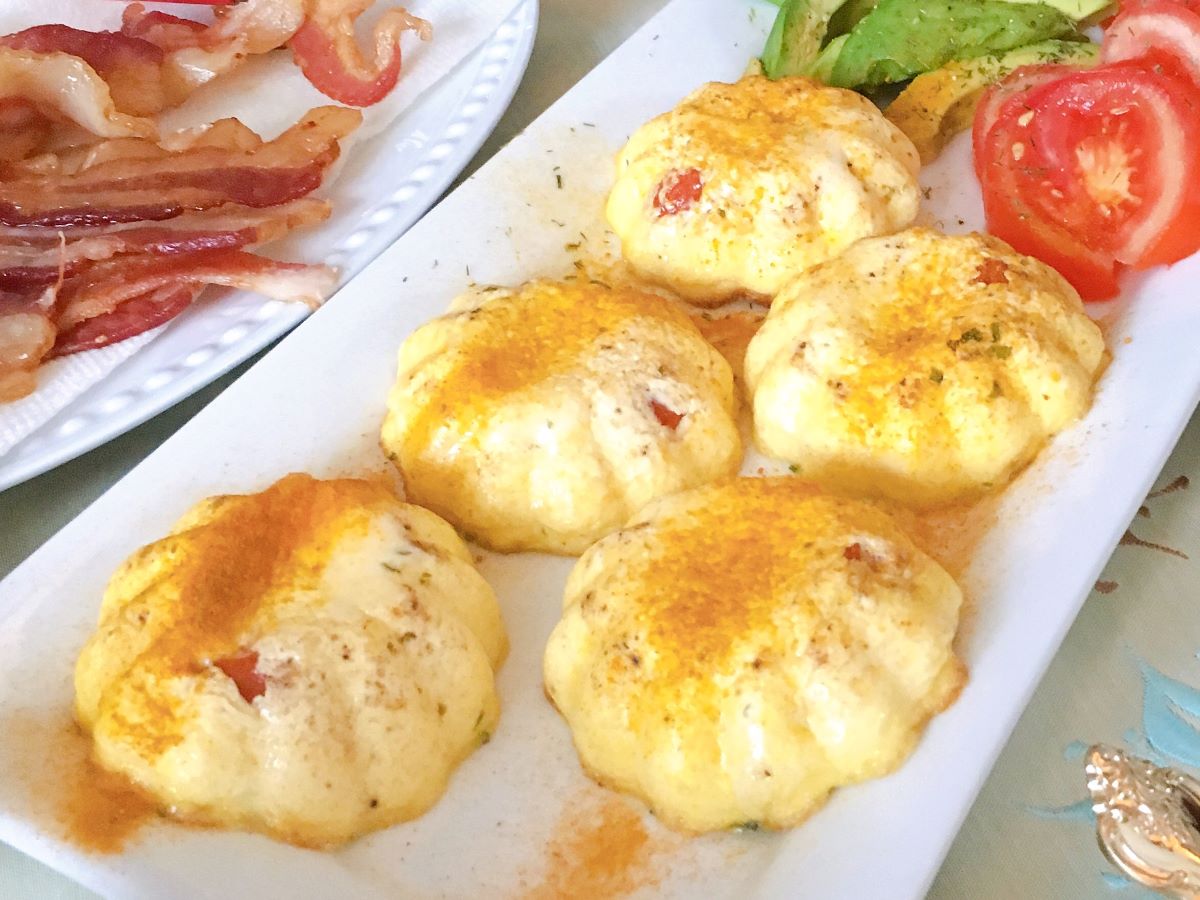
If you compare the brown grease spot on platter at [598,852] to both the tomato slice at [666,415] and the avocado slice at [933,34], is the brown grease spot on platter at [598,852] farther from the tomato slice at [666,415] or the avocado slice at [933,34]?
the avocado slice at [933,34]

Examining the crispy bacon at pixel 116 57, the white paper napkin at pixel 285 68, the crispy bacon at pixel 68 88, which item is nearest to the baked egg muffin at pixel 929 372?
the white paper napkin at pixel 285 68

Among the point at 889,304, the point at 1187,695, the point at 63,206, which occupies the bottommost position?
the point at 1187,695

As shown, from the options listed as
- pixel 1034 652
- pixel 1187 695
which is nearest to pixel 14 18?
pixel 1034 652

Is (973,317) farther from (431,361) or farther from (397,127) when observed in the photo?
(397,127)

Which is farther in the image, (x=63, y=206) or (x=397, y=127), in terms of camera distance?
(x=397, y=127)

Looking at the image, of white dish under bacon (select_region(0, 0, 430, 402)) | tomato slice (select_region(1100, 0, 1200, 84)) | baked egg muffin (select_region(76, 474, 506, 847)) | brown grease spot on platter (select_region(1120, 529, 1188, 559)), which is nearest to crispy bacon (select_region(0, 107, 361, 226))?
white dish under bacon (select_region(0, 0, 430, 402))

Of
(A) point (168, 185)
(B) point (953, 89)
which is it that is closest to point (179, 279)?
(A) point (168, 185)

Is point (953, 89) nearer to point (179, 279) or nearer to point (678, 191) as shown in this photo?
point (678, 191)
